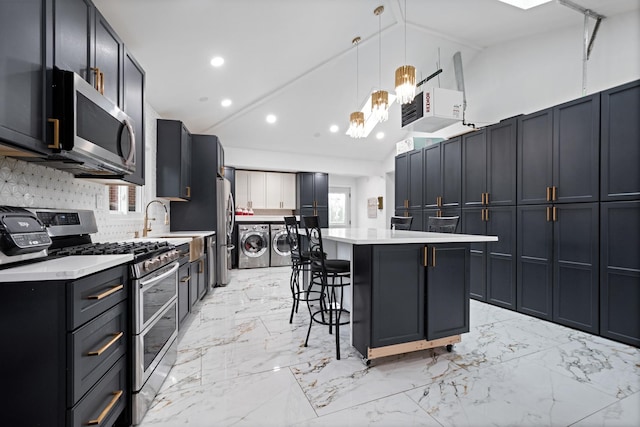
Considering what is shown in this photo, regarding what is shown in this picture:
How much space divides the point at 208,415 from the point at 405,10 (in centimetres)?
443

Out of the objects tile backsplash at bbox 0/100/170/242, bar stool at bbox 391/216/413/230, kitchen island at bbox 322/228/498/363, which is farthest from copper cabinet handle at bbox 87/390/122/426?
bar stool at bbox 391/216/413/230

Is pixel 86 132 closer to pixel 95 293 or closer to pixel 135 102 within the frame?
pixel 95 293

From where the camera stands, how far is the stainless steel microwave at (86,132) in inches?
54.0

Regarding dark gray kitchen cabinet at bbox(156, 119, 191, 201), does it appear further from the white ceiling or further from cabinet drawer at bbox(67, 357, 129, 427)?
cabinet drawer at bbox(67, 357, 129, 427)

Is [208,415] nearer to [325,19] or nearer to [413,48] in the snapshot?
[325,19]

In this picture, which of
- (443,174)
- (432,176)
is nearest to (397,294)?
(443,174)

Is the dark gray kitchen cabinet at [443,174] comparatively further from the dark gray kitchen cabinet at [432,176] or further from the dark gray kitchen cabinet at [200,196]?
the dark gray kitchen cabinet at [200,196]

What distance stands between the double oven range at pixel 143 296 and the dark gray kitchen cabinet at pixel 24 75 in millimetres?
579

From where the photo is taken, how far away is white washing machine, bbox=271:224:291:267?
5.91m

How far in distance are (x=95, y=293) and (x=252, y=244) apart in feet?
14.9

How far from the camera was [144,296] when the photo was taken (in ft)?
5.16

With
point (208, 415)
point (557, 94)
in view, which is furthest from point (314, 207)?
point (208, 415)

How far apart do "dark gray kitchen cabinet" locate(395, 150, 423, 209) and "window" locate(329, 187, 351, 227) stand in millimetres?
2986

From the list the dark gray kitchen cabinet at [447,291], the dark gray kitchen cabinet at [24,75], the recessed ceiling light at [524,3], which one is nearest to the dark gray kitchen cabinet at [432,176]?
the recessed ceiling light at [524,3]
